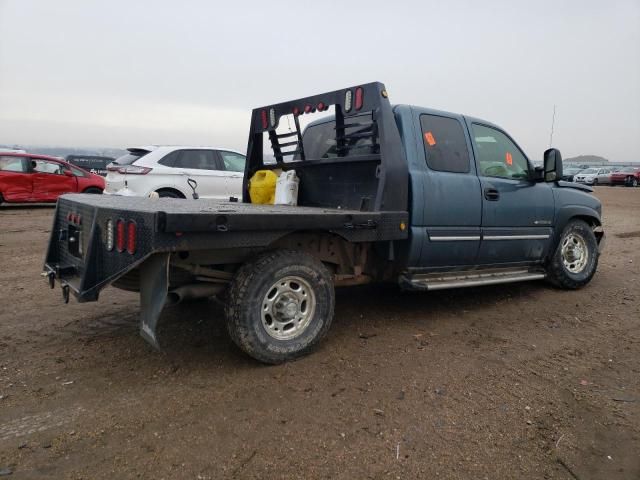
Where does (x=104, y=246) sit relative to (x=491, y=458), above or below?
above

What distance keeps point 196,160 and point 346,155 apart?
5854mm

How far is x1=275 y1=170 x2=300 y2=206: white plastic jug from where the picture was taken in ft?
16.5

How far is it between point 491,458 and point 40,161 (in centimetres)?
1423

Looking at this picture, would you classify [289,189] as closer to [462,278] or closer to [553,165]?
[462,278]

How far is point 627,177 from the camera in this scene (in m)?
32.7

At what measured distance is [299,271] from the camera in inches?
139

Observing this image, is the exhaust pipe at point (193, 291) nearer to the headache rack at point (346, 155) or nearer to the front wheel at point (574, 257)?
the headache rack at point (346, 155)

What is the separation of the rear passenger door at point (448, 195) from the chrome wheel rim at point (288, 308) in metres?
1.29

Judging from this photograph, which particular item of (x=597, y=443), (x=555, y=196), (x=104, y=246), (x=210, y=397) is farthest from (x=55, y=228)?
(x=555, y=196)

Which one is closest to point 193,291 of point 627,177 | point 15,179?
point 15,179

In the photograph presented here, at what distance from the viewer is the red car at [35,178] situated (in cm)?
1301

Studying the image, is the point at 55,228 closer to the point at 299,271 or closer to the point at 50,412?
the point at 50,412

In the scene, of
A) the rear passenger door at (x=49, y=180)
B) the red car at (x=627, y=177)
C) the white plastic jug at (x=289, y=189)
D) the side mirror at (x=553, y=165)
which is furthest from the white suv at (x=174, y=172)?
the red car at (x=627, y=177)

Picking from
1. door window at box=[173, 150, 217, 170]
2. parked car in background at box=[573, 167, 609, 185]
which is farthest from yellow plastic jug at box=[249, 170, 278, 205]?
parked car in background at box=[573, 167, 609, 185]
